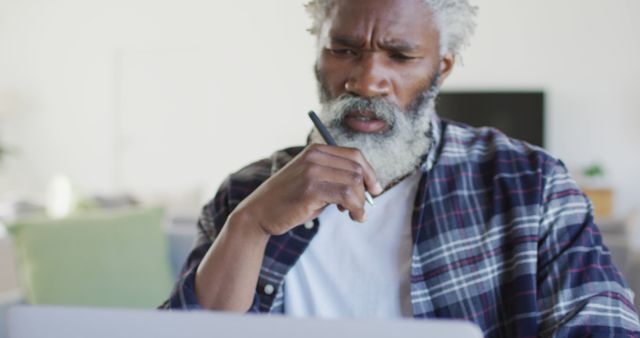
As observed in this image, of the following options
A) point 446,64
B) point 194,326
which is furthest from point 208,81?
point 194,326

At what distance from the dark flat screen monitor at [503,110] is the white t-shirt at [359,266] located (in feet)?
13.2

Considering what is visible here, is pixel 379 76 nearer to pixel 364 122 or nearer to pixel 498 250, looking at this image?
pixel 364 122

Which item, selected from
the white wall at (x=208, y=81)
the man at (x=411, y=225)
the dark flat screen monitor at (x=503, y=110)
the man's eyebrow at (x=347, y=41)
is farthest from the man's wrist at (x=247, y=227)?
the dark flat screen monitor at (x=503, y=110)

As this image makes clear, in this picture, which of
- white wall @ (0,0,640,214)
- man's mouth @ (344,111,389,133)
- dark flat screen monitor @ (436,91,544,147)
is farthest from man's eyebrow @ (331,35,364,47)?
dark flat screen monitor @ (436,91,544,147)

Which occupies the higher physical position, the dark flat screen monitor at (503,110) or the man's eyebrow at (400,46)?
the man's eyebrow at (400,46)

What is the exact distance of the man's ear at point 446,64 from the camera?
3.80 ft

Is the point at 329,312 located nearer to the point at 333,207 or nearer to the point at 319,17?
the point at 333,207

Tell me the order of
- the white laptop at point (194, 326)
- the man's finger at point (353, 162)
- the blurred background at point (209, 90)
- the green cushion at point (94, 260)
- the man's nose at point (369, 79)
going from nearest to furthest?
the white laptop at point (194, 326), the man's finger at point (353, 162), the man's nose at point (369, 79), the green cushion at point (94, 260), the blurred background at point (209, 90)

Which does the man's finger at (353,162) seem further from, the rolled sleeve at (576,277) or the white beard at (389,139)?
the rolled sleeve at (576,277)

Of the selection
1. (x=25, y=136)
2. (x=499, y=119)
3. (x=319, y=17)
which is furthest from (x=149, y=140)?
(x=319, y=17)

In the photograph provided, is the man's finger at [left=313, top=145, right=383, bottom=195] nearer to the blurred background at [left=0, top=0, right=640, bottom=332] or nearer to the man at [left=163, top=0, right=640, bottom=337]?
the man at [left=163, top=0, right=640, bottom=337]

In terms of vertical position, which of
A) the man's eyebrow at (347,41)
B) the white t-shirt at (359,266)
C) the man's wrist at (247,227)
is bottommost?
the white t-shirt at (359,266)

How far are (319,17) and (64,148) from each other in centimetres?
599

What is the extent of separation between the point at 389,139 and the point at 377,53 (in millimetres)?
134
